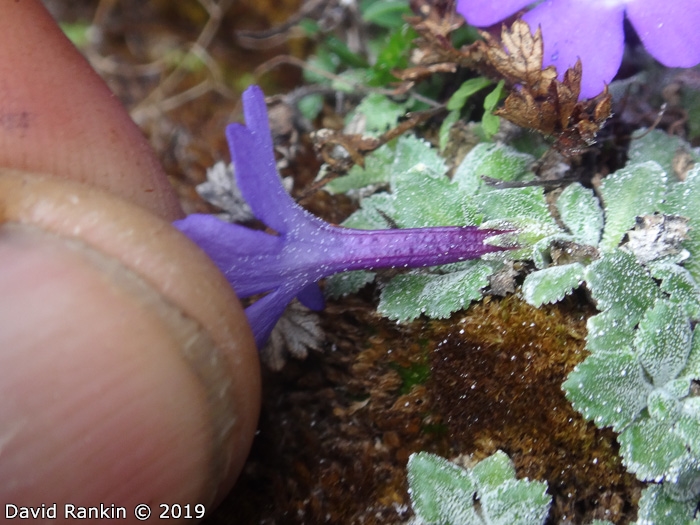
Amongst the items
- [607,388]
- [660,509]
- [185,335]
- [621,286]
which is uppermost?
[185,335]

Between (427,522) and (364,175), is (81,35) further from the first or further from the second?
(427,522)

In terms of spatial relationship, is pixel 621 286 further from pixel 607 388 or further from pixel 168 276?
pixel 168 276

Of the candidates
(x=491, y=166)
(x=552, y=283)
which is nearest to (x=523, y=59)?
(x=491, y=166)

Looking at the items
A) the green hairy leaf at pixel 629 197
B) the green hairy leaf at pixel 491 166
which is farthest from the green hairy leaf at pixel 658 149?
the green hairy leaf at pixel 491 166

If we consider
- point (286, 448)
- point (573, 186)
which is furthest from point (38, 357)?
point (573, 186)

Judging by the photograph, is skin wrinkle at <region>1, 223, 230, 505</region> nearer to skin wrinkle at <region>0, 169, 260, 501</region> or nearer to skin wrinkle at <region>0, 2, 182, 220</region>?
skin wrinkle at <region>0, 169, 260, 501</region>

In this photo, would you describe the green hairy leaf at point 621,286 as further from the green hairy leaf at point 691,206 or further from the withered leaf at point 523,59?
the withered leaf at point 523,59
